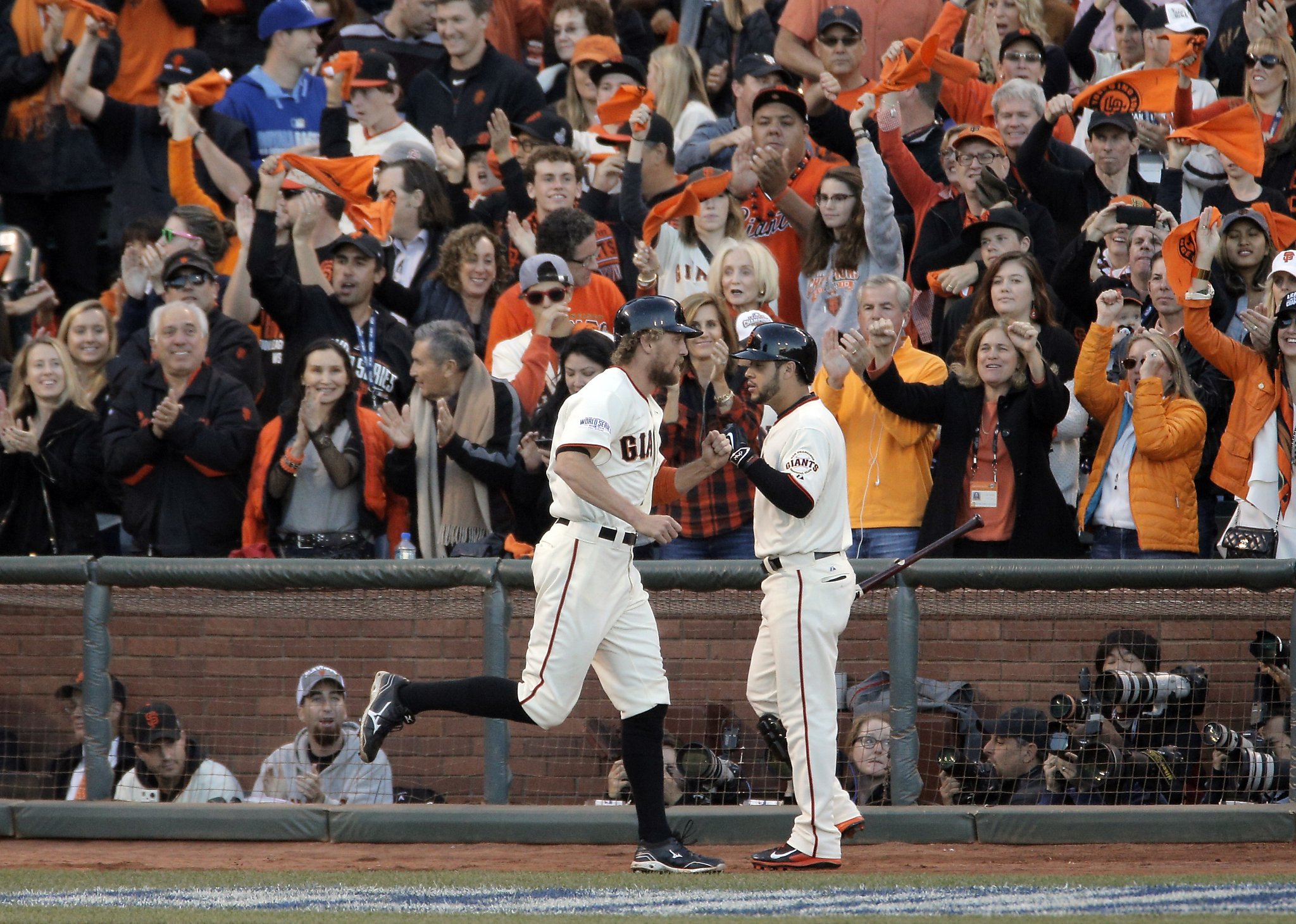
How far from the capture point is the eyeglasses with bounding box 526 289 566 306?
27.6 feet

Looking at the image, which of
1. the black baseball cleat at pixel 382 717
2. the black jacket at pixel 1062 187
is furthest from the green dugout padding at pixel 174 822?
the black jacket at pixel 1062 187

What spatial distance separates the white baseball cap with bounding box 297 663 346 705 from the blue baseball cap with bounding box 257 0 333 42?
18.4 ft

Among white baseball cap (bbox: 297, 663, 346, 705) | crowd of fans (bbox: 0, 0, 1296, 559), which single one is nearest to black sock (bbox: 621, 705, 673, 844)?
white baseball cap (bbox: 297, 663, 346, 705)

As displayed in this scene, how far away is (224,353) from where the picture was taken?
868cm

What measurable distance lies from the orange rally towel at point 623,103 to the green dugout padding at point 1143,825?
4683 mm

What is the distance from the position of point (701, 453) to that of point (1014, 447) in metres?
1.38

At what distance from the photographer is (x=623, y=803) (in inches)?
272

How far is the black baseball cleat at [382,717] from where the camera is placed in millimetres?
6137

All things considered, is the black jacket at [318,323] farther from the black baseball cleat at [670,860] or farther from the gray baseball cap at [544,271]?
the black baseball cleat at [670,860]

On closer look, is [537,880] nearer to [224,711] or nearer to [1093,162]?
[224,711]

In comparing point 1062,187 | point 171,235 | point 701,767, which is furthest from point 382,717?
point 1062,187

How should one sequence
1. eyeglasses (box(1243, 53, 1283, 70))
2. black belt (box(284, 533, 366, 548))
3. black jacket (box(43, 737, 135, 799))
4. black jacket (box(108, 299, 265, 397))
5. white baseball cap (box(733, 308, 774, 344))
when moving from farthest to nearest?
eyeglasses (box(1243, 53, 1283, 70))
black jacket (box(108, 299, 265, 397))
black belt (box(284, 533, 366, 548))
white baseball cap (box(733, 308, 774, 344))
black jacket (box(43, 737, 135, 799))

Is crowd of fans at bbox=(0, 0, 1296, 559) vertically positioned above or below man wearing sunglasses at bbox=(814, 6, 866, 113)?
below

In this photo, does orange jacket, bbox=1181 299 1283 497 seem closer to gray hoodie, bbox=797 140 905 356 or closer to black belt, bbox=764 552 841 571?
gray hoodie, bbox=797 140 905 356
